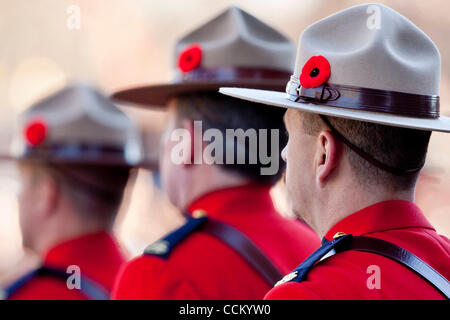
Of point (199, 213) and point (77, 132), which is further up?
point (77, 132)

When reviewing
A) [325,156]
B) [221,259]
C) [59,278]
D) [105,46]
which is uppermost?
[105,46]

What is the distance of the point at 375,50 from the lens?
5.02ft

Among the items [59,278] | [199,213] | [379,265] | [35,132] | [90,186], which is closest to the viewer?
[379,265]

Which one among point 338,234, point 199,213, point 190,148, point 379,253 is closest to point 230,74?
point 190,148

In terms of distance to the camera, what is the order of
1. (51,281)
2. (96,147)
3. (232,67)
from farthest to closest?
(96,147) < (51,281) < (232,67)

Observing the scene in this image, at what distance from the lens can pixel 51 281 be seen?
2871 mm

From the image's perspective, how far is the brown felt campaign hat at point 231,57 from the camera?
101 inches

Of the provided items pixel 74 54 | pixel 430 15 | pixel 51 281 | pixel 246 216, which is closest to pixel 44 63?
pixel 74 54

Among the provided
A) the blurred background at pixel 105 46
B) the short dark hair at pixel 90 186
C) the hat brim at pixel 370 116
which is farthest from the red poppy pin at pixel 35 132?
the blurred background at pixel 105 46

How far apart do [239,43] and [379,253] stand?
1454 millimetres

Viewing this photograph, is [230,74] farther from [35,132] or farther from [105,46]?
[105,46]

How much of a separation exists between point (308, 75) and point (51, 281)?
1.78m

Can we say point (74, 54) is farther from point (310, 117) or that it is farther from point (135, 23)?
point (310, 117)

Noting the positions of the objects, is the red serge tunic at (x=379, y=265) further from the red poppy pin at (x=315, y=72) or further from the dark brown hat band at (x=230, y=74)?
the dark brown hat band at (x=230, y=74)
